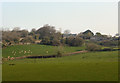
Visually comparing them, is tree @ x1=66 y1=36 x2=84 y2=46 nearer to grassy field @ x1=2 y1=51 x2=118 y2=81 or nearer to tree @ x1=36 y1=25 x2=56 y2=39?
tree @ x1=36 y1=25 x2=56 y2=39

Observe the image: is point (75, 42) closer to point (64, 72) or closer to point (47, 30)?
point (47, 30)

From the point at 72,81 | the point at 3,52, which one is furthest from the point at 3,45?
the point at 72,81

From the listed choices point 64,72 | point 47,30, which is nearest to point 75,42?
point 47,30

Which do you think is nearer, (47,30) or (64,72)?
(64,72)

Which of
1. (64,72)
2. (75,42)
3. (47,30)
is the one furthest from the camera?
(47,30)

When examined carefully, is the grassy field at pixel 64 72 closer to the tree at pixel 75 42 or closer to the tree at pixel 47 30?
the tree at pixel 75 42

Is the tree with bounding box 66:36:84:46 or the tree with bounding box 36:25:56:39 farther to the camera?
the tree with bounding box 36:25:56:39

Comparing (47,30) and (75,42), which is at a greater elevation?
(47,30)

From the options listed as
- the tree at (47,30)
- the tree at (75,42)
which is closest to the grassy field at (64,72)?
the tree at (75,42)

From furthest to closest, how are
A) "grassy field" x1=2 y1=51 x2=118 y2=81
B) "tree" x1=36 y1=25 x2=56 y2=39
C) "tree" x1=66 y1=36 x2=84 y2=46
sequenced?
"tree" x1=36 y1=25 x2=56 y2=39
"tree" x1=66 y1=36 x2=84 y2=46
"grassy field" x1=2 y1=51 x2=118 y2=81

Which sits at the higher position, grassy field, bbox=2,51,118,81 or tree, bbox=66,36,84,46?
tree, bbox=66,36,84,46

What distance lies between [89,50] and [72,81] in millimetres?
43203

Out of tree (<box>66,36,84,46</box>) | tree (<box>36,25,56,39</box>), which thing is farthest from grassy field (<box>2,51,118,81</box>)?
tree (<box>36,25,56,39</box>)

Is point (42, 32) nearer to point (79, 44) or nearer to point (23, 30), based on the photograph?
point (23, 30)
